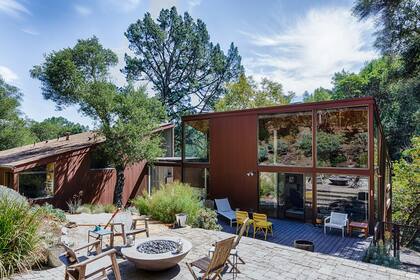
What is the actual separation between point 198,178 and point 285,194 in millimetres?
4704

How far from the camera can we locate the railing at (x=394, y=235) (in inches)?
327

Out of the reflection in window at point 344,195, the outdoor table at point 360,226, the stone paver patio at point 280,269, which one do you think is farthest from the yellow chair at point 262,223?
the outdoor table at point 360,226

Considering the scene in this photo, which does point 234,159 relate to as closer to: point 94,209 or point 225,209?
point 225,209

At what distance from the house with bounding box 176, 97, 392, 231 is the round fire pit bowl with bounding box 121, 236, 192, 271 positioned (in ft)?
23.9

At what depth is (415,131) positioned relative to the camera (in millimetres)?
21750

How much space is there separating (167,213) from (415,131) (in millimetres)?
21506

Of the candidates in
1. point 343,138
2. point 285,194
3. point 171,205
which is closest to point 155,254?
point 171,205

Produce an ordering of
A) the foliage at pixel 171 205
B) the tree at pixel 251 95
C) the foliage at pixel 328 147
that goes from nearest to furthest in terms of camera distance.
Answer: the foliage at pixel 171 205, the foliage at pixel 328 147, the tree at pixel 251 95

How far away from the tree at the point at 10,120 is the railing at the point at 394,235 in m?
27.9

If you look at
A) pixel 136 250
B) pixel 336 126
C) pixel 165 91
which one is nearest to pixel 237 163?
pixel 336 126

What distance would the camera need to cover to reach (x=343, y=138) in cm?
1084

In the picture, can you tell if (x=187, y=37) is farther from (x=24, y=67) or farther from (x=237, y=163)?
(x=237, y=163)

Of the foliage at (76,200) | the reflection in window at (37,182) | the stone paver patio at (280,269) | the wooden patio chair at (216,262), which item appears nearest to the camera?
the wooden patio chair at (216,262)

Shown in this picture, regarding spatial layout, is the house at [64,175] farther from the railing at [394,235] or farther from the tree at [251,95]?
the tree at [251,95]
